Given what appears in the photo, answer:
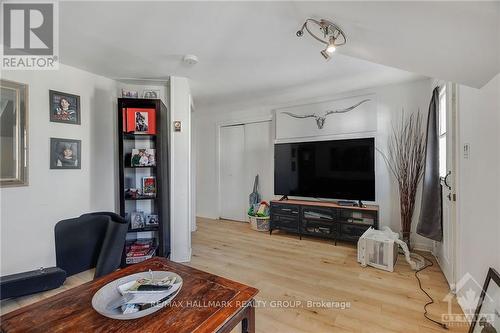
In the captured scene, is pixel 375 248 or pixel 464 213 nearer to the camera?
pixel 464 213

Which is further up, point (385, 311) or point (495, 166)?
point (495, 166)

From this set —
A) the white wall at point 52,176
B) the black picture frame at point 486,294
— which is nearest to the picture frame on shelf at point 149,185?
the white wall at point 52,176

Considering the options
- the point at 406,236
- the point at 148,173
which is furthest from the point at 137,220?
the point at 406,236

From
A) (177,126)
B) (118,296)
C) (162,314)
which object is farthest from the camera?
(177,126)

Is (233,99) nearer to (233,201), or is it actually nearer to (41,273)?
(233,201)

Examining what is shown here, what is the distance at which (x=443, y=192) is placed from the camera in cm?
230

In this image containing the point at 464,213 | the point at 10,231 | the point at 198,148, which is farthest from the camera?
the point at 198,148

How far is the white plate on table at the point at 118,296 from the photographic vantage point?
0.84 metres

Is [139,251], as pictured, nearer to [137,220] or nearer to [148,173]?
[137,220]

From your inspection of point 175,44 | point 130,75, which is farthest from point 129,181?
point 175,44

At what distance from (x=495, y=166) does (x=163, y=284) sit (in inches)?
71.3

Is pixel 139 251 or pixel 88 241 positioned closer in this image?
pixel 88 241

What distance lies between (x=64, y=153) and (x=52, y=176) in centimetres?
26

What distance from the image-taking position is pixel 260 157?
14.0 feet
